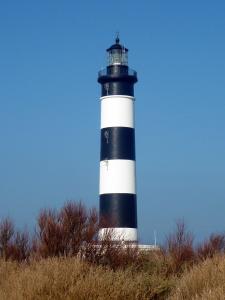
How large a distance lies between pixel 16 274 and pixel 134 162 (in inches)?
474

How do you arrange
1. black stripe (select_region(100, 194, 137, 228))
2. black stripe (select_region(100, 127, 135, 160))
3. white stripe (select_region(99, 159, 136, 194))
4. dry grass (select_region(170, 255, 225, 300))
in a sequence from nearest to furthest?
dry grass (select_region(170, 255, 225, 300)) < black stripe (select_region(100, 194, 137, 228)) < white stripe (select_region(99, 159, 136, 194)) < black stripe (select_region(100, 127, 135, 160))

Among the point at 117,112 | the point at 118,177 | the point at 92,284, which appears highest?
the point at 117,112

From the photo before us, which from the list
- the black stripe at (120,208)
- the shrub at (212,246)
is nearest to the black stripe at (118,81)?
the black stripe at (120,208)

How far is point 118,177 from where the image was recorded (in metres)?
21.4

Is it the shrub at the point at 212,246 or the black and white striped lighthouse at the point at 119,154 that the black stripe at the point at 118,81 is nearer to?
the black and white striped lighthouse at the point at 119,154

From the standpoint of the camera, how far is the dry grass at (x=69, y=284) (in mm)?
8773

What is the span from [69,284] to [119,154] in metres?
12.6

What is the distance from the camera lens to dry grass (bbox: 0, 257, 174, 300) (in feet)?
28.8

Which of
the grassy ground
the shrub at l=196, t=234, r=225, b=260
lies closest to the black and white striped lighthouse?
the shrub at l=196, t=234, r=225, b=260

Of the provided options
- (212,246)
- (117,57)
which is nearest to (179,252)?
(212,246)

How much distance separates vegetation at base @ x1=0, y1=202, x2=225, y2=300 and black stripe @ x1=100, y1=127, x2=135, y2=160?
618 cm

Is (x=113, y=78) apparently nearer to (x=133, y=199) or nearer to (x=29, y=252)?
(x=133, y=199)

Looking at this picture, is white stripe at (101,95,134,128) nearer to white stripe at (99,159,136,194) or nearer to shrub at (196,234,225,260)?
white stripe at (99,159,136,194)

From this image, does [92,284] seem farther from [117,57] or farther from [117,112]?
[117,57]
